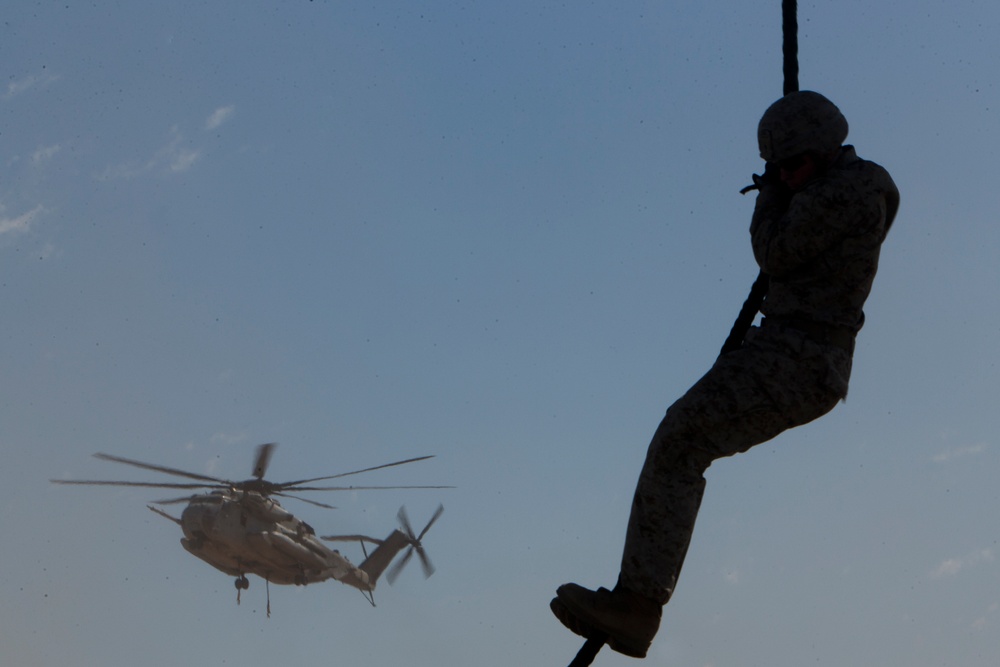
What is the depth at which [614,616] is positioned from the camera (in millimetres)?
5707

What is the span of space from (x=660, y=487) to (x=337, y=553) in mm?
40309

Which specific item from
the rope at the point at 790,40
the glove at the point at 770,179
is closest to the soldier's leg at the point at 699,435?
the glove at the point at 770,179

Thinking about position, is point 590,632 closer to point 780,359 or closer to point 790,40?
point 780,359

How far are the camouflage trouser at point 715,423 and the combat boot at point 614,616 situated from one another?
0.07 metres

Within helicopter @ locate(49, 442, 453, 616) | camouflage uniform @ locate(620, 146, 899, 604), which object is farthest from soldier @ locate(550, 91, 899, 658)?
helicopter @ locate(49, 442, 453, 616)

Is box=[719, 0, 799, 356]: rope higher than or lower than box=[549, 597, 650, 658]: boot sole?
higher

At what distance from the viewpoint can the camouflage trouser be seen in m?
5.70

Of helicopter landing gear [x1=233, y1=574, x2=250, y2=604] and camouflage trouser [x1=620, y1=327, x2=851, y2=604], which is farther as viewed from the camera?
helicopter landing gear [x1=233, y1=574, x2=250, y2=604]

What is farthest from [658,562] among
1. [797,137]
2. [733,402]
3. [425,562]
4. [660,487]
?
[425,562]

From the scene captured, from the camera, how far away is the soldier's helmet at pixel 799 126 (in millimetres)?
5699

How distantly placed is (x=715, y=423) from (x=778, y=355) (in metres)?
0.41

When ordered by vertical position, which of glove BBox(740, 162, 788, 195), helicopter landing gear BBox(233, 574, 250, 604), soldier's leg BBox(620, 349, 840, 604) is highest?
helicopter landing gear BBox(233, 574, 250, 604)

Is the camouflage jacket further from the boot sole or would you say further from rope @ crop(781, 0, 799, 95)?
the boot sole

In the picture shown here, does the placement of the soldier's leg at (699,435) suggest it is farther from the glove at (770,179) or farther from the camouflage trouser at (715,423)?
the glove at (770,179)
